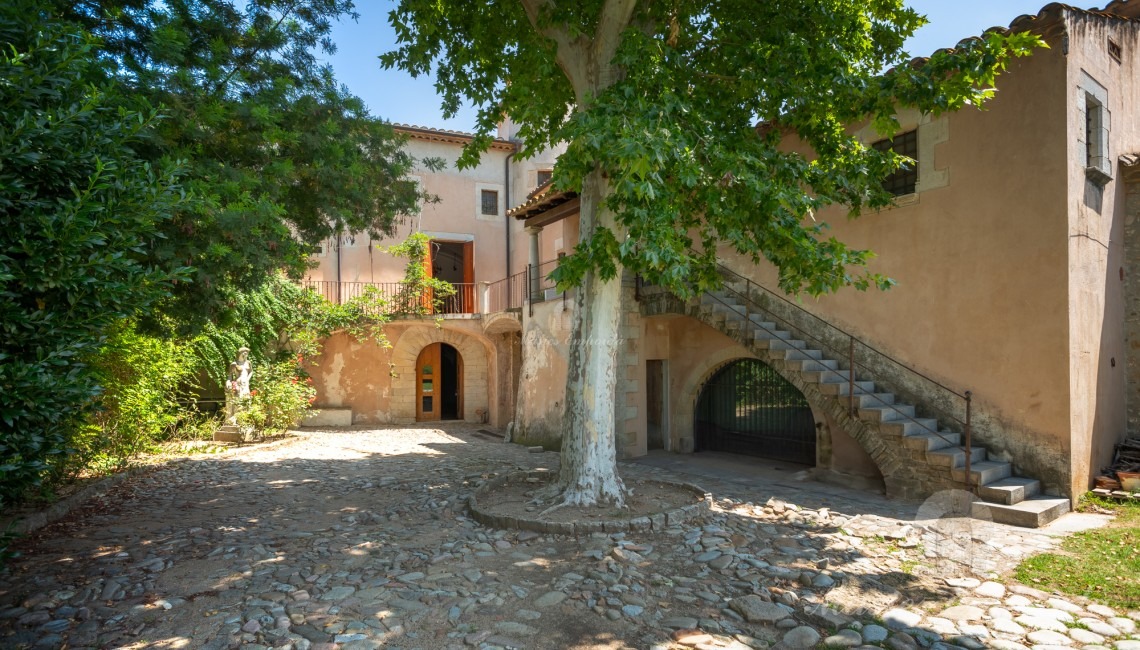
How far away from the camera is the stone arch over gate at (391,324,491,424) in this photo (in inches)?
685

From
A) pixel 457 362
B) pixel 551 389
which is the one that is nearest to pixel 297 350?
pixel 457 362

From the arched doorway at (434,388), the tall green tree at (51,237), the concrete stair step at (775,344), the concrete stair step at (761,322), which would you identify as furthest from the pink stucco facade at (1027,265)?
the arched doorway at (434,388)

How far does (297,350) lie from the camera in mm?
15875

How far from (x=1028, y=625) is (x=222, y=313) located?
23.4 ft

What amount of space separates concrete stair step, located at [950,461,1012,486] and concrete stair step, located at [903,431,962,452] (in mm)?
372

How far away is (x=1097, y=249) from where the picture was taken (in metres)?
7.63

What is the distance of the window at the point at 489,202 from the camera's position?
18766mm

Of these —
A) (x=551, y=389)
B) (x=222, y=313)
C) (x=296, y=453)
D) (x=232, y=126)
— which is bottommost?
(x=296, y=453)

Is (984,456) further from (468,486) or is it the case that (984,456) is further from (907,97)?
(468,486)

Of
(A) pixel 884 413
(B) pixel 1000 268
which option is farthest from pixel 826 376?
(B) pixel 1000 268

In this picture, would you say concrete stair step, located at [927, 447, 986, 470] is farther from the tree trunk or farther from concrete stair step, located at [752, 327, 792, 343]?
the tree trunk

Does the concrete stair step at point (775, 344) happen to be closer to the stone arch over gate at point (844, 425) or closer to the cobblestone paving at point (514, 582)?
the stone arch over gate at point (844, 425)

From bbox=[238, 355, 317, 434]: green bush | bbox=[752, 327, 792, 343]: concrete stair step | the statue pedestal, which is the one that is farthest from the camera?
bbox=[238, 355, 317, 434]: green bush

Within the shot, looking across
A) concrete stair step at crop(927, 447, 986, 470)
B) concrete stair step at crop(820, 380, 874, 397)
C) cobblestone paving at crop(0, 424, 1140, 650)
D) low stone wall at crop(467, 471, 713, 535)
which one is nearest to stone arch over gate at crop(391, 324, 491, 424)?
cobblestone paving at crop(0, 424, 1140, 650)
